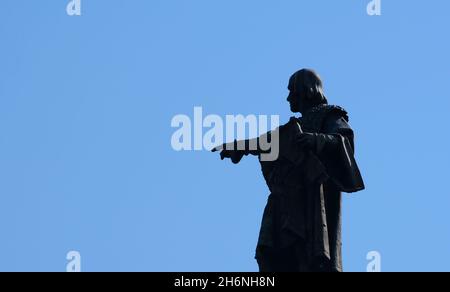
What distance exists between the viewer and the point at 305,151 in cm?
10400

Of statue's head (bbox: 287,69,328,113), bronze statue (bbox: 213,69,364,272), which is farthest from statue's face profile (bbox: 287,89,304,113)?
bronze statue (bbox: 213,69,364,272)

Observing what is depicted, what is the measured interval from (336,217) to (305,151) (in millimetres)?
1159

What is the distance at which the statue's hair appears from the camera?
344 feet

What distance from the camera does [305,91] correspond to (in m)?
105

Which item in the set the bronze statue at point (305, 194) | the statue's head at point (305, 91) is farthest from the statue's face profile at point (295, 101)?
A: the bronze statue at point (305, 194)

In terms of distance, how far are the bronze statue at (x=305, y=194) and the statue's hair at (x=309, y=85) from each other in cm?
63

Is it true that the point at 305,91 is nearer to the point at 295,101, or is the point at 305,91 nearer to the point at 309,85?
the point at 309,85

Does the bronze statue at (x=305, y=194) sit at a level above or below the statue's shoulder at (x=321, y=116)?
below

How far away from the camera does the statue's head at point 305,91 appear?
4129 inches

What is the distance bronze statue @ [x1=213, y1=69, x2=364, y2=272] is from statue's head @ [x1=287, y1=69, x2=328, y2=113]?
62 cm

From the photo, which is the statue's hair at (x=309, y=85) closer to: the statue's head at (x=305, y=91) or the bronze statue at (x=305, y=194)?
the statue's head at (x=305, y=91)

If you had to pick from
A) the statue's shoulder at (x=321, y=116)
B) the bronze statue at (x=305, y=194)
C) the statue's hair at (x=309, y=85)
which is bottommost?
the bronze statue at (x=305, y=194)

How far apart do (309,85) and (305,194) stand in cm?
195
